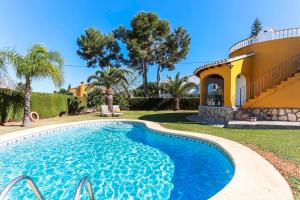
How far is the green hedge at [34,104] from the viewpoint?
16141mm

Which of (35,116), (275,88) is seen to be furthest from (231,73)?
(35,116)

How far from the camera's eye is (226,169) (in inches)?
256

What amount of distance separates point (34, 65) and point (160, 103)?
2098cm

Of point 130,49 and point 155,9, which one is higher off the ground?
point 155,9

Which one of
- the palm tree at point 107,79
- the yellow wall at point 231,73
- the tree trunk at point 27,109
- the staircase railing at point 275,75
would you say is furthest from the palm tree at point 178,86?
the tree trunk at point 27,109

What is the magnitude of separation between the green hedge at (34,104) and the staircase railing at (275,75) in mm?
19022

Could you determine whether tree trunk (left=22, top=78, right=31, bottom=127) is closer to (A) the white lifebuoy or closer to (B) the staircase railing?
(A) the white lifebuoy

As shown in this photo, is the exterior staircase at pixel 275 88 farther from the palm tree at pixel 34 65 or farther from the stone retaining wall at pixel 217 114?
the palm tree at pixel 34 65

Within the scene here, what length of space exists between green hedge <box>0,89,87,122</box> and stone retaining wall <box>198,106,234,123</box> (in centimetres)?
1568

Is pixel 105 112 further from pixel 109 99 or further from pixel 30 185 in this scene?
pixel 30 185

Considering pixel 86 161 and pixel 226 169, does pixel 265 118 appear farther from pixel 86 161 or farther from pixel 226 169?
pixel 86 161

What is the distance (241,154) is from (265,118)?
903cm

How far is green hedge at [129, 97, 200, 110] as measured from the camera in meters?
32.0

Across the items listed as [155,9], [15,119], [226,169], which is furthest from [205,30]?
[226,169]
